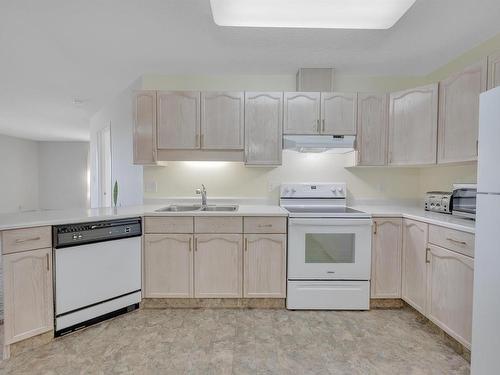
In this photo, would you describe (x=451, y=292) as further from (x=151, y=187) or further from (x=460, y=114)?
(x=151, y=187)

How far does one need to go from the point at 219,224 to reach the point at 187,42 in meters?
1.65

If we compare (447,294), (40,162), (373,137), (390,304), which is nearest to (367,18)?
(373,137)

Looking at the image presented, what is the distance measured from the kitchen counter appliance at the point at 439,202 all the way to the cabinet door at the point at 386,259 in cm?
36

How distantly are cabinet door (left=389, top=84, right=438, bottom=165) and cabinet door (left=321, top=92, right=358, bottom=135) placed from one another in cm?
40

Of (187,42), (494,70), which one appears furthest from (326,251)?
(187,42)

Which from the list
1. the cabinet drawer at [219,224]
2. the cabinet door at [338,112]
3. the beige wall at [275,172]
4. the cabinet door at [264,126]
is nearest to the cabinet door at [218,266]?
the cabinet drawer at [219,224]

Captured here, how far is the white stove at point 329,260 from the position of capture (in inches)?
94.4

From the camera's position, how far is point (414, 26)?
2092mm

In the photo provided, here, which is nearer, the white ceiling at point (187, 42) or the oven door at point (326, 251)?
the white ceiling at point (187, 42)

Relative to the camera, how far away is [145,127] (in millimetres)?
2695

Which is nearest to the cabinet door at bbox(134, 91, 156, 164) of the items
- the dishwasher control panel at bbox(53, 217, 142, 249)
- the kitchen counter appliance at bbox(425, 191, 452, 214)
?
the dishwasher control panel at bbox(53, 217, 142, 249)

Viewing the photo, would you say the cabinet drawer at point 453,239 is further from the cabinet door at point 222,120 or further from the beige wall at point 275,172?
the cabinet door at point 222,120

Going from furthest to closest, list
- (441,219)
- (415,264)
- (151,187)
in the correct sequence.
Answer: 1. (151,187)
2. (415,264)
3. (441,219)

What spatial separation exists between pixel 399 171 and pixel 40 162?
377 inches
